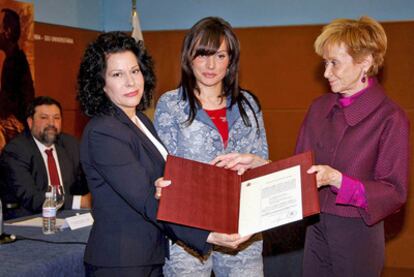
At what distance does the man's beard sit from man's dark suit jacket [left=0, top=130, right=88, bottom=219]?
6cm

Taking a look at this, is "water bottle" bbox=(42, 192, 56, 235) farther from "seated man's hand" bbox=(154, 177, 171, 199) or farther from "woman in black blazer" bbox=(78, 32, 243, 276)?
"seated man's hand" bbox=(154, 177, 171, 199)

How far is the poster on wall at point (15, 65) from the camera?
4941 millimetres

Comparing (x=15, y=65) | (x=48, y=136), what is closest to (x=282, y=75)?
(x=48, y=136)

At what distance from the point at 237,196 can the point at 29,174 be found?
241 centimetres

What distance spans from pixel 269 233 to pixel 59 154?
1.85 meters

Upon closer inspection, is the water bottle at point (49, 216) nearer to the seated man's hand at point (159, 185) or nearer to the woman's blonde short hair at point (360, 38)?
the seated man's hand at point (159, 185)

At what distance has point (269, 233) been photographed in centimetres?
363

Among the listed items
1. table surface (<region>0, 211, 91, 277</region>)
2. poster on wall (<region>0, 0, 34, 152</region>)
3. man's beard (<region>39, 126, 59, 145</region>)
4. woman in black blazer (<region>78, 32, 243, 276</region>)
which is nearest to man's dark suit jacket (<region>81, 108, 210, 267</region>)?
woman in black blazer (<region>78, 32, 243, 276</region>)

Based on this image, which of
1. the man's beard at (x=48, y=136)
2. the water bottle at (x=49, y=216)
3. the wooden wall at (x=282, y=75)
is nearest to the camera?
the water bottle at (x=49, y=216)

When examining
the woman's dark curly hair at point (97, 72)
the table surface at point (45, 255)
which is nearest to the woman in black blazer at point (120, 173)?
the woman's dark curly hair at point (97, 72)

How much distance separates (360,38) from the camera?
2.36m

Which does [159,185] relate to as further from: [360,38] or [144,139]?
[360,38]

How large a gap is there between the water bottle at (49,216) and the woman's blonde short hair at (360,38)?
5.15ft

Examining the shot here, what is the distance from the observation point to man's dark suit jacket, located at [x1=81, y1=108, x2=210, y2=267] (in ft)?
6.47
